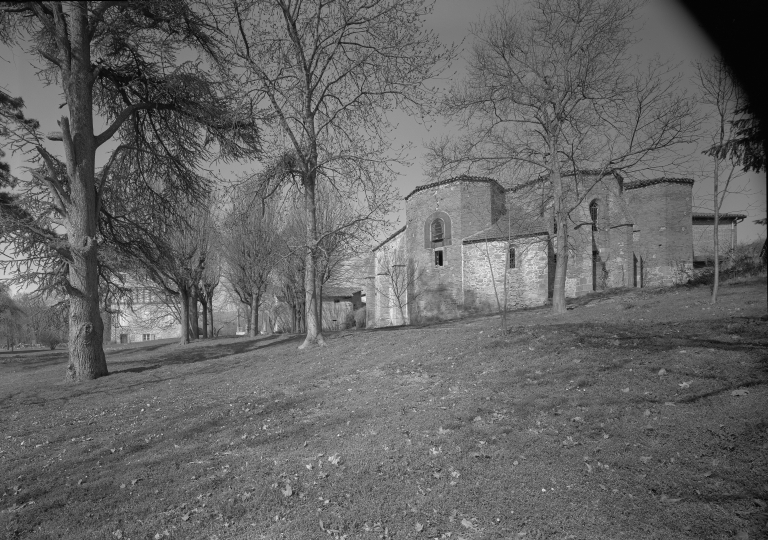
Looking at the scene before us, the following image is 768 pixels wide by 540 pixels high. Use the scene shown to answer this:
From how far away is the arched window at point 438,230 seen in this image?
32000 mm

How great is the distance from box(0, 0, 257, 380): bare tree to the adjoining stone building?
59.2ft

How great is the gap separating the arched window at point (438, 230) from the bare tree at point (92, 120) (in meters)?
20.6

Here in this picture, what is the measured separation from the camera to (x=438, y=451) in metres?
4.71

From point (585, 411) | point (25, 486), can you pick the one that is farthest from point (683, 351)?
point (25, 486)

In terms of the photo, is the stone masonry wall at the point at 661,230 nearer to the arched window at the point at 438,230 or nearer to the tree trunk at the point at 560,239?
the arched window at the point at 438,230

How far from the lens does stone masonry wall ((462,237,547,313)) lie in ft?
90.6

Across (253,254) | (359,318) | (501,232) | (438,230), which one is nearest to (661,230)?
(501,232)

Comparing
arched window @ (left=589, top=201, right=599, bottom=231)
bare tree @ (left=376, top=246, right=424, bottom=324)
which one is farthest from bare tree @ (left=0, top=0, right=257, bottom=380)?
arched window @ (left=589, top=201, right=599, bottom=231)

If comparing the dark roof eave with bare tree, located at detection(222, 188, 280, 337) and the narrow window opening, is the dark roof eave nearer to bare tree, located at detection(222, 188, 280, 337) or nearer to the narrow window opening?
the narrow window opening

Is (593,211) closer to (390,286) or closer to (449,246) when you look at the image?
(449,246)

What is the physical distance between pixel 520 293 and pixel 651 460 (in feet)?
82.0

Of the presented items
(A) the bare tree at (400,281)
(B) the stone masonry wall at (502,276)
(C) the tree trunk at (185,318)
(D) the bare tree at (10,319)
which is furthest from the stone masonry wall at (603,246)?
(D) the bare tree at (10,319)

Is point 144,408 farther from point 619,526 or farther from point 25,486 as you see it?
point 619,526

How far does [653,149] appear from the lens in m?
14.0
